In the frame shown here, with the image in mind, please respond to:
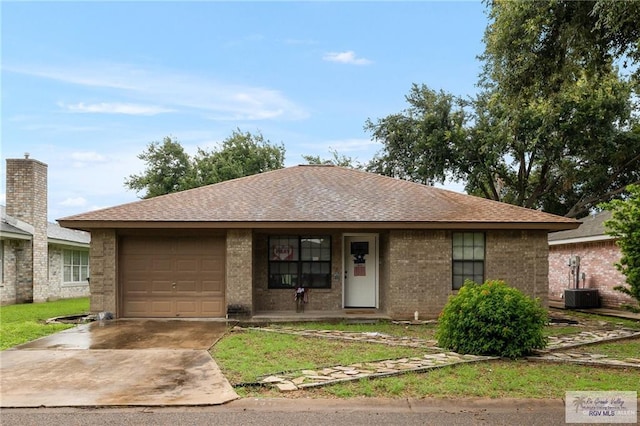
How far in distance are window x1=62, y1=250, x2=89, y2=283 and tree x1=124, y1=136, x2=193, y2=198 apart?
10.2 meters

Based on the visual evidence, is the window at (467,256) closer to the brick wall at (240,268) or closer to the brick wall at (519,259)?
the brick wall at (519,259)

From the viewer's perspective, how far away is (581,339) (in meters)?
10.3

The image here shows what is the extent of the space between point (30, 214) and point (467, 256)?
17.0m

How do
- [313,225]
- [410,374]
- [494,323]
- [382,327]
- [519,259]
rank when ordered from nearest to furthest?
[410,374] → [494,323] → [382,327] → [313,225] → [519,259]

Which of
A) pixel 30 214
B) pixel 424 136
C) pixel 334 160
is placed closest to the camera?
pixel 30 214

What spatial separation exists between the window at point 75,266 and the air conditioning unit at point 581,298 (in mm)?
21286

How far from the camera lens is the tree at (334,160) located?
1540 inches

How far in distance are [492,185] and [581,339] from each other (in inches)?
752

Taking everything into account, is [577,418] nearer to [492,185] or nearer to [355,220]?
[355,220]

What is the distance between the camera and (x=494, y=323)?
8.42 metres

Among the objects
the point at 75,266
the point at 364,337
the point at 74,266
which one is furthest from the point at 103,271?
the point at 75,266

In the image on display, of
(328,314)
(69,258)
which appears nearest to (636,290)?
(328,314)

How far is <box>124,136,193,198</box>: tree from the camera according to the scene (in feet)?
118

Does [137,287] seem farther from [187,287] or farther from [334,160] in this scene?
[334,160]
